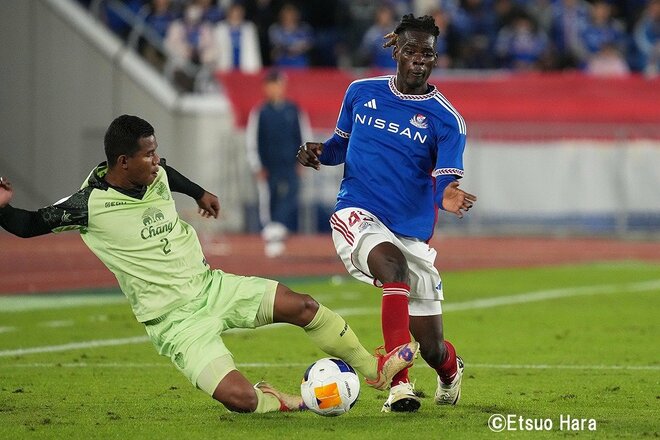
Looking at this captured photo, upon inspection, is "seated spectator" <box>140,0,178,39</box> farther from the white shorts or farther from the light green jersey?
the light green jersey

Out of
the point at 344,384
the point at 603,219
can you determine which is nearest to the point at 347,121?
the point at 344,384

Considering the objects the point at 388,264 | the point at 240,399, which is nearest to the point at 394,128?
the point at 388,264

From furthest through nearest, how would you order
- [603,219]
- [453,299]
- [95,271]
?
1. [603,219]
2. [95,271]
3. [453,299]

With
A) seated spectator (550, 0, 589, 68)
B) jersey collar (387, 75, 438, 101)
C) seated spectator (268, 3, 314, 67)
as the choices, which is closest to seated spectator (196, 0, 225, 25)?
seated spectator (268, 3, 314, 67)

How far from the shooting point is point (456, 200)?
768 cm

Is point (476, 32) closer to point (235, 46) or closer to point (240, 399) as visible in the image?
point (235, 46)

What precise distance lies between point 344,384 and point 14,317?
6367mm

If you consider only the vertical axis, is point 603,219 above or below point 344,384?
below

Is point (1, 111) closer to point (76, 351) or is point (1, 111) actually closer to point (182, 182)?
point (76, 351)

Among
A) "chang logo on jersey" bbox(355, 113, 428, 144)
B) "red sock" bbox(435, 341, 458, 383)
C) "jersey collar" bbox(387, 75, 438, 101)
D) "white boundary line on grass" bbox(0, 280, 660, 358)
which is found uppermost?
"jersey collar" bbox(387, 75, 438, 101)

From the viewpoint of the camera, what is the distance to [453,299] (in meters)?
14.8

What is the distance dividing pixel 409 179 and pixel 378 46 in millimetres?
15801

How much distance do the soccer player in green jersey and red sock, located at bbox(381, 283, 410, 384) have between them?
0.13 meters

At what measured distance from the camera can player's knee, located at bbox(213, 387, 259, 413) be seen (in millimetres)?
7488
